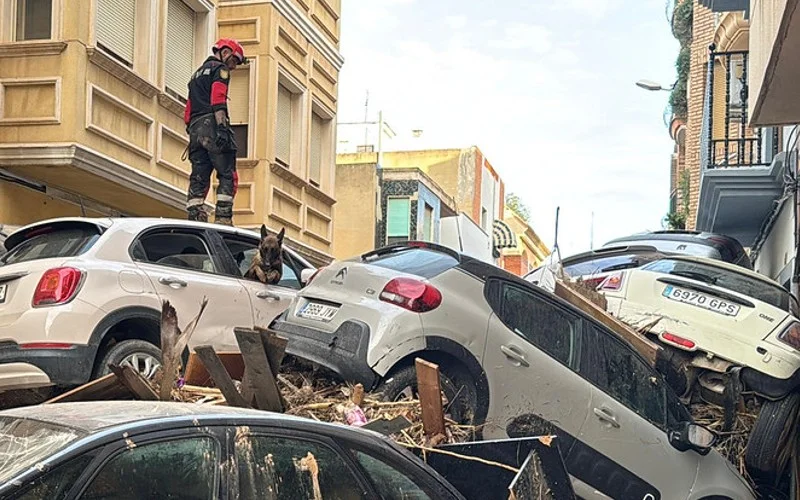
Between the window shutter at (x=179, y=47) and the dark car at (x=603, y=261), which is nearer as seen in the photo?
the dark car at (x=603, y=261)

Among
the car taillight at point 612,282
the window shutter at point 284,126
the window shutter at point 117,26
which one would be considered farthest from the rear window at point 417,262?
the window shutter at point 284,126

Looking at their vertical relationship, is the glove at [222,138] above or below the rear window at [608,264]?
above

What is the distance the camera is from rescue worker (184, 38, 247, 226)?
995 centimetres

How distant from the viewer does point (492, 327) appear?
6.50m

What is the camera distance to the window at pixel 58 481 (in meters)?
2.86

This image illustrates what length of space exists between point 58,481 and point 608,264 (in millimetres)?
7484

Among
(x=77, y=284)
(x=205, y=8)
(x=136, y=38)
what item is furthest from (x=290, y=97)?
(x=77, y=284)

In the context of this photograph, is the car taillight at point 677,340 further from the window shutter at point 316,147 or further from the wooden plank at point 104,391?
the window shutter at point 316,147

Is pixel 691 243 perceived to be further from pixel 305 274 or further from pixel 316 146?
pixel 316 146

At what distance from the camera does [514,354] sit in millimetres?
6508

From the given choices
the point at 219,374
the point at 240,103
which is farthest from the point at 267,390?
the point at 240,103

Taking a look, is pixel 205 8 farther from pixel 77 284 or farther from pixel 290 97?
pixel 77 284

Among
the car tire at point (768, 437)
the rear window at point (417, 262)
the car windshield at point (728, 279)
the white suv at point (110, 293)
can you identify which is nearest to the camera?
the white suv at point (110, 293)

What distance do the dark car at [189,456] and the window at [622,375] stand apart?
130 inches
